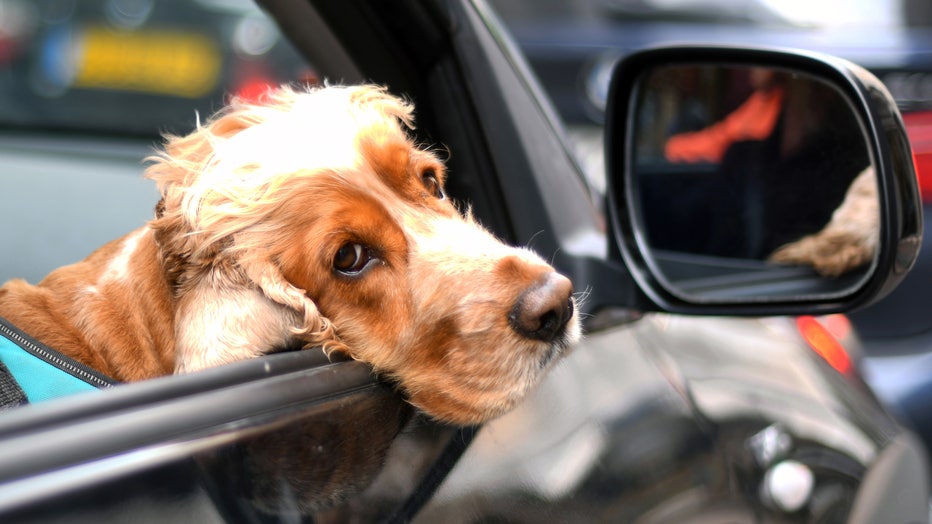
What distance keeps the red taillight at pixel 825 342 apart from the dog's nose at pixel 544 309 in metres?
1.36

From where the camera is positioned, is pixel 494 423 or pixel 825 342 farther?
pixel 825 342

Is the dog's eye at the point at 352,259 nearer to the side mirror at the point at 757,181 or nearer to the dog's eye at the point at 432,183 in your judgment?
the dog's eye at the point at 432,183

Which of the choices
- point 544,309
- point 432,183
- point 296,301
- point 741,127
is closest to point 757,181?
point 741,127

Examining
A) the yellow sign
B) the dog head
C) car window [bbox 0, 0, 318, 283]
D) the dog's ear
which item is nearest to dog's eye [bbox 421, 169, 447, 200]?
the dog head

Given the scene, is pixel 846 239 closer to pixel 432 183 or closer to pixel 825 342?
pixel 825 342

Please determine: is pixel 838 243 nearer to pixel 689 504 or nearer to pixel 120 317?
pixel 689 504

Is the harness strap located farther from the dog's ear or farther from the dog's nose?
the dog's nose

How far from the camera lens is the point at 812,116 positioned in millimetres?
3066

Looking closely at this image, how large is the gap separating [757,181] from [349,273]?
1667mm

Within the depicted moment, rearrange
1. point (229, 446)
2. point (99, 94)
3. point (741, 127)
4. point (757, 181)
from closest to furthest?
point (229, 446), point (757, 181), point (741, 127), point (99, 94)

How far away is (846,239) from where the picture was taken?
2936 mm

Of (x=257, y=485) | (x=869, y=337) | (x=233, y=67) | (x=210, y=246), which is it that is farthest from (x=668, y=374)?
(x=233, y=67)

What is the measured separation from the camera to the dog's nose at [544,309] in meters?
2.09

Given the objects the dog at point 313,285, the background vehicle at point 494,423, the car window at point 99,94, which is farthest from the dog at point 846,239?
the car window at point 99,94
